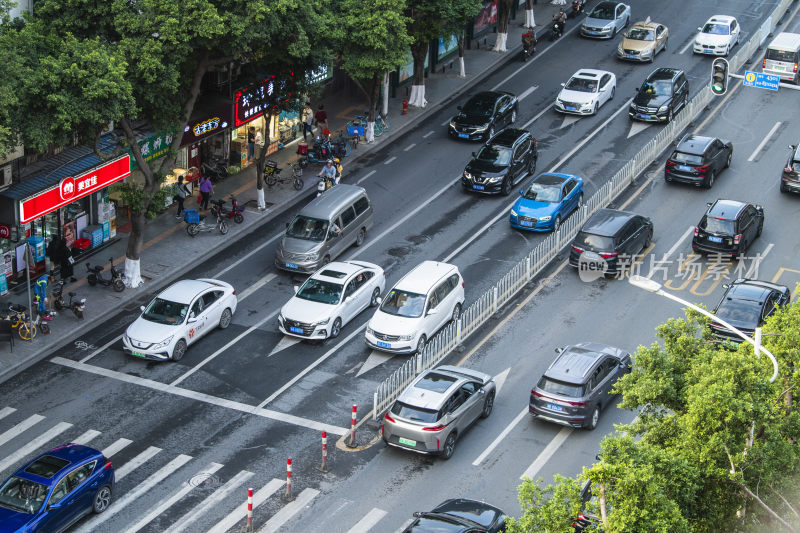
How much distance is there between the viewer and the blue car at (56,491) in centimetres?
2669

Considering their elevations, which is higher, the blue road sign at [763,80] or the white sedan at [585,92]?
the blue road sign at [763,80]

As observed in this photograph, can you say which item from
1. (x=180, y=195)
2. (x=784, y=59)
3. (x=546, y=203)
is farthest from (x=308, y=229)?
(x=784, y=59)

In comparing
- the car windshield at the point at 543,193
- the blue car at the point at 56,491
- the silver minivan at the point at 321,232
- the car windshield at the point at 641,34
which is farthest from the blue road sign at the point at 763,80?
the blue car at the point at 56,491

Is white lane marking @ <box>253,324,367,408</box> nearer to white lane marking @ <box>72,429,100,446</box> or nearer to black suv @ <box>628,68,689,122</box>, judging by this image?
white lane marking @ <box>72,429,100,446</box>

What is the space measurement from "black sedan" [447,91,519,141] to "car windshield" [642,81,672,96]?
619cm

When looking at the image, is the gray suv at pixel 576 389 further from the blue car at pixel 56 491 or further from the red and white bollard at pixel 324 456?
the blue car at pixel 56 491

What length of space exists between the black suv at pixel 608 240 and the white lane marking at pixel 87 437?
17.9 metres

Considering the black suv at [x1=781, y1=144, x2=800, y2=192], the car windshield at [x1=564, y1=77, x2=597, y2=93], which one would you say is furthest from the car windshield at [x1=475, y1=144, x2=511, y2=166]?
the black suv at [x1=781, y1=144, x2=800, y2=192]

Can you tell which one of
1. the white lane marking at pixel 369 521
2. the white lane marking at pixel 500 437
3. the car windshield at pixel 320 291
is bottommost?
the white lane marking at pixel 369 521

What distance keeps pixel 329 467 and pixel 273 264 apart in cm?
1311

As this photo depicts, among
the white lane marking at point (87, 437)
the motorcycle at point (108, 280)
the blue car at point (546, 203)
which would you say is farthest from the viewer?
the blue car at point (546, 203)

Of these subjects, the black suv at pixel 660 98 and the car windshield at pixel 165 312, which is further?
the black suv at pixel 660 98

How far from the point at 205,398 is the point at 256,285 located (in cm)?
760

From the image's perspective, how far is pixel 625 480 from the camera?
19688 millimetres
